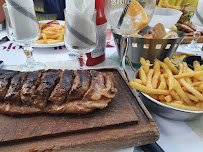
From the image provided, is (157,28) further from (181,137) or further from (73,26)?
(181,137)

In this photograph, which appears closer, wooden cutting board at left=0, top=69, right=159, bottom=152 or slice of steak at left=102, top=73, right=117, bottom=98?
wooden cutting board at left=0, top=69, right=159, bottom=152

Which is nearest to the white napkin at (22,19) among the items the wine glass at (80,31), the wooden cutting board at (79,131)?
the wine glass at (80,31)

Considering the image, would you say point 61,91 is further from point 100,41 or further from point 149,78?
point 100,41

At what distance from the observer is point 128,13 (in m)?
1.28

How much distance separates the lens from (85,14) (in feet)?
3.89

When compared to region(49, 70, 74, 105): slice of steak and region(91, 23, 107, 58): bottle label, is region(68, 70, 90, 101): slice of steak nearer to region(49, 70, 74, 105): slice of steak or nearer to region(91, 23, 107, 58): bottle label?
region(49, 70, 74, 105): slice of steak

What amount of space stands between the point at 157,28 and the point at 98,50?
0.66m

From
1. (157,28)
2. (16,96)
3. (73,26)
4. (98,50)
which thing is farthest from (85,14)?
(157,28)

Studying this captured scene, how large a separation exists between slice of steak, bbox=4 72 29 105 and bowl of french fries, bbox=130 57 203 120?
743 millimetres

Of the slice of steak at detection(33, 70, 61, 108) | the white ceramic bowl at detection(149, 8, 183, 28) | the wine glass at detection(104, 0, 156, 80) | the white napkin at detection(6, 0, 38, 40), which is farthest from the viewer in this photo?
the white ceramic bowl at detection(149, 8, 183, 28)

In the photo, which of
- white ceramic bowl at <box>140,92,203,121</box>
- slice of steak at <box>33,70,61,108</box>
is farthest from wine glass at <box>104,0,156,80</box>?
slice of steak at <box>33,70,61,108</box>

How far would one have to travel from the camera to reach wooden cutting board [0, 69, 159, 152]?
85cm

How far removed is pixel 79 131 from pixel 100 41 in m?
1.04

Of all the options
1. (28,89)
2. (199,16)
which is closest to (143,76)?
(28,89)
